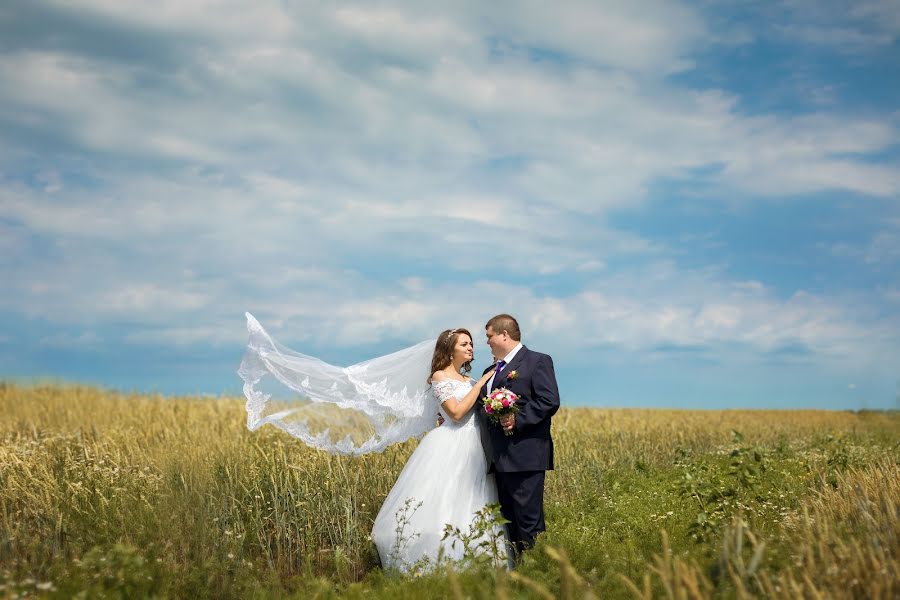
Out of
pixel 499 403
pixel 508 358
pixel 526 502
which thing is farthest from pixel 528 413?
pixel 526 502

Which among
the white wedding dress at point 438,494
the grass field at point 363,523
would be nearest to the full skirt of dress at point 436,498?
the white wedding dress at point 438,494

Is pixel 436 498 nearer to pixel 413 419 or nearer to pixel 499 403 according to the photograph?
pixel 413 419

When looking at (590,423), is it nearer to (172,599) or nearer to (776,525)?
(776,525)

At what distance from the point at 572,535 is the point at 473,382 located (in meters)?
2.03

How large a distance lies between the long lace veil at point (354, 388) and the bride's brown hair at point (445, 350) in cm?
49

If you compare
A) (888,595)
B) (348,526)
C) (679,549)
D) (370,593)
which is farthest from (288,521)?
(888,595)

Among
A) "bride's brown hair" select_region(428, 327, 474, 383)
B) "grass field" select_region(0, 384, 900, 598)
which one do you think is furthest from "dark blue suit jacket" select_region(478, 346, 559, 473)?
"grass field" select_region(0, 384, 900, 598)

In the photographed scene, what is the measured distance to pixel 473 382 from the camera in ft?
27.1

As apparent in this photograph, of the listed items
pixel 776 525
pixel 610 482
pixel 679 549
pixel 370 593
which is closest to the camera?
pixel 370 593

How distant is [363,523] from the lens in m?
9.58

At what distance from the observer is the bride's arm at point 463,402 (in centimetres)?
779

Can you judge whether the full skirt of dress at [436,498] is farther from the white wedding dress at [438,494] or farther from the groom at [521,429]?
the groom at [521,429]

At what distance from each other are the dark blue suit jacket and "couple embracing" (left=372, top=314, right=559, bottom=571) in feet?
0.03

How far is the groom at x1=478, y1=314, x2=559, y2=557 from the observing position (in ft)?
25.2
